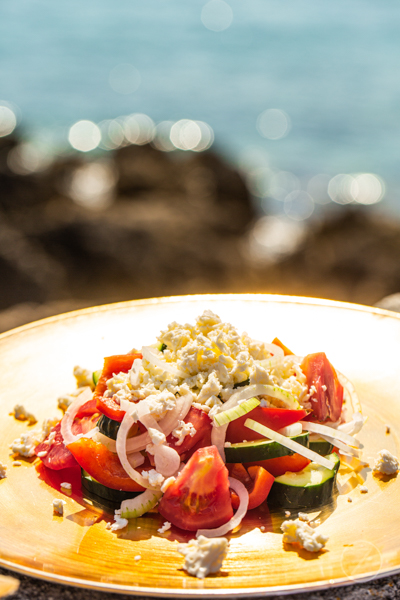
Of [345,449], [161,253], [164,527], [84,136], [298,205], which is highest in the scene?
[84,136]

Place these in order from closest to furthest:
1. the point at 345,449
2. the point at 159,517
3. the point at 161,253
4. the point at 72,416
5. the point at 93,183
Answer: the point at 159,517 < the point at 345,449 < the point at 72,416 < the point at 161,253 < the point at 93,183

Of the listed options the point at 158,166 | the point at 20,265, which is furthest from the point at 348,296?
the point at 158,166

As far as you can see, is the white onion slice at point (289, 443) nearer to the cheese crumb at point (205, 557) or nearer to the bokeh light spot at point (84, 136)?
the cheese crumb at point (205, 557)

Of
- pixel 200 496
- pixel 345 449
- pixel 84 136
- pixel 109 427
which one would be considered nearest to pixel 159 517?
pixel 200 496

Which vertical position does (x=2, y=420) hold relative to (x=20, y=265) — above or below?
below

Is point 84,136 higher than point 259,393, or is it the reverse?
point 84,136

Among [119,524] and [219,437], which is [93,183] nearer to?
[219,437]

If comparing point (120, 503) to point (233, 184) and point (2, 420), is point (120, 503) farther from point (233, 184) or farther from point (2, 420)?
point (233, 184)
